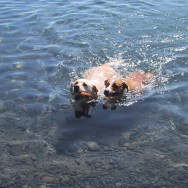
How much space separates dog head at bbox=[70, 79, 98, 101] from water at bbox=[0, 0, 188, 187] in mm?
330

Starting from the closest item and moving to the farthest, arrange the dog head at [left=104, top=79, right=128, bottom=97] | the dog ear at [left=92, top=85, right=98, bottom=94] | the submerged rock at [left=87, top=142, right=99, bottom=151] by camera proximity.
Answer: the submerged rock at [left=87, top=142, right=99, bottom=151] < the dog head at [left=104, top=79, right=128, bottom=97] < the dog ear at [left=92, top=85, right=98, bottom=94]

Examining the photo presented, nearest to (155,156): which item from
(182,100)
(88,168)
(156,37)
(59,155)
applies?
(88,168)

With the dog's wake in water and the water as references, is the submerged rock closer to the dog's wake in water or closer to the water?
the water

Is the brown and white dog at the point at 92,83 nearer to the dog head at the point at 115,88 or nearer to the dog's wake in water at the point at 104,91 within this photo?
the dog's wake in water at the point at 104,91

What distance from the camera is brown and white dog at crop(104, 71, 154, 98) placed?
948cm

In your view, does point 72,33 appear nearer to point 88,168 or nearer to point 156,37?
point 156,37

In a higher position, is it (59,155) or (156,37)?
(156,37)

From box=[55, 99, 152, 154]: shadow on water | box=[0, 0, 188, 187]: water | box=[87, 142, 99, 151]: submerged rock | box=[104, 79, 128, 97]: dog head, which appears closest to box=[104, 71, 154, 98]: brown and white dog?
box=[104, 79, 128, 97]: dog head

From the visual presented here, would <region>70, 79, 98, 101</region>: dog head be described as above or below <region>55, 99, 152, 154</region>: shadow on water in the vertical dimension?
above

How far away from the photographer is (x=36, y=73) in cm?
1092

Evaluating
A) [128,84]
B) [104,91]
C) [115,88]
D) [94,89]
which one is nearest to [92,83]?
[94,89]

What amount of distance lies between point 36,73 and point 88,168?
4.64 metres

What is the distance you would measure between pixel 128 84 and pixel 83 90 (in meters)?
1.40

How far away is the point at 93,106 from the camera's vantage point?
370 inches
